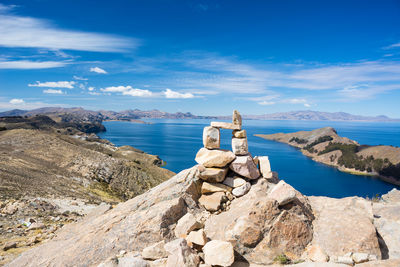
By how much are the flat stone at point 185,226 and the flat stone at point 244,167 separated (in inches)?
144

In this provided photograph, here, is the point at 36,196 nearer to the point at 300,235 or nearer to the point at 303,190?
the point at 300,235

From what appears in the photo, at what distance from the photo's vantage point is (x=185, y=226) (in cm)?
962

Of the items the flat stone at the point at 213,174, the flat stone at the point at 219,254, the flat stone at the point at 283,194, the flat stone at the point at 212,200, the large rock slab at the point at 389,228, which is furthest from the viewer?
the flat stone at the point at 213,174

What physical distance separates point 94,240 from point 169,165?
118 m

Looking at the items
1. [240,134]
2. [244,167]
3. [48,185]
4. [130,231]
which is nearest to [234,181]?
[244,167]

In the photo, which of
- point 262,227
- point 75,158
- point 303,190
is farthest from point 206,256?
point 303,190

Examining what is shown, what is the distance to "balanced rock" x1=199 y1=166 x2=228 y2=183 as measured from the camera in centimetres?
1190

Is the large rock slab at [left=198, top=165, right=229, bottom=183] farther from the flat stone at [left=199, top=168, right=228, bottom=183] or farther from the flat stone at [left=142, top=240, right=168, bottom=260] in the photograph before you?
the flat stone at [left=142, top=240, right=168, bottom=260]

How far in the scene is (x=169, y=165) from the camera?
4993 inches

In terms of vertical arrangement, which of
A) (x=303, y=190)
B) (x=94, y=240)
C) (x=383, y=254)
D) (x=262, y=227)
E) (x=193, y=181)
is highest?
(x=193, y=181)

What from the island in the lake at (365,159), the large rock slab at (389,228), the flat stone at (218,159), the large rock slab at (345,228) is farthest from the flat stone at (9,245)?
the island in the lake at (365,159)

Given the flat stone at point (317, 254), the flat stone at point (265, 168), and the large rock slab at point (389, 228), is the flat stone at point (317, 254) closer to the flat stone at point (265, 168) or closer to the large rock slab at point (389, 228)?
the large rock slab at point (389, 228)

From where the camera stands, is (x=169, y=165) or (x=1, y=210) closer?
(x=1, y=210)

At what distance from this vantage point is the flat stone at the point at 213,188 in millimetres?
12016
